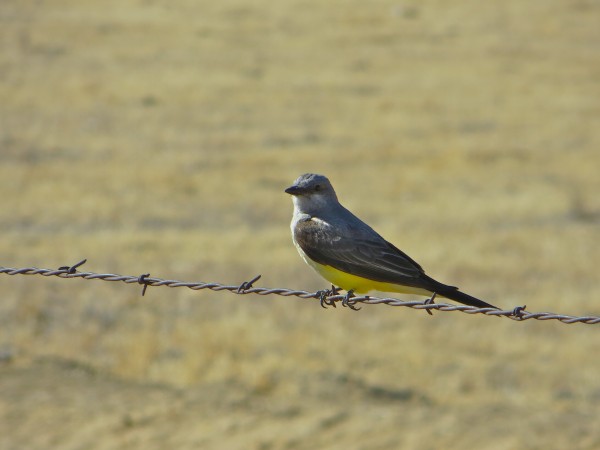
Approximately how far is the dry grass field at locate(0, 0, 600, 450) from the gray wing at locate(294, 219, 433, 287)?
3890 mm

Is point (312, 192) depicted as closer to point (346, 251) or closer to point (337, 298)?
point (346, 251)

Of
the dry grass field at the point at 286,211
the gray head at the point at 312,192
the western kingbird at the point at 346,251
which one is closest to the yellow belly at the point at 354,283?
the western kingbird at the point at 346,251

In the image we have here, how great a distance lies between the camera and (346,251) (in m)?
5.85

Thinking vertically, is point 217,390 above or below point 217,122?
below

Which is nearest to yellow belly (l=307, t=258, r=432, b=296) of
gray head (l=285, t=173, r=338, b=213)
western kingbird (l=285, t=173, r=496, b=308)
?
western kingbird (l=285, t=173, r=496, b=308)

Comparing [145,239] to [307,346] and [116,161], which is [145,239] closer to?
[307,346]

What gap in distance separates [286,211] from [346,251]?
1773 centimetres

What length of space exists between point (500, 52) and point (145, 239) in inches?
1158

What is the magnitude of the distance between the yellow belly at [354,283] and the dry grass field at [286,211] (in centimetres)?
369

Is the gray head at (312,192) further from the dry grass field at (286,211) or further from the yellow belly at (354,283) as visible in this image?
the dry grass field at (286,211)

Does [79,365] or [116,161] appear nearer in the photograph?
[79,365]

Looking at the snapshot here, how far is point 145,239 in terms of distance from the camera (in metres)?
19.8

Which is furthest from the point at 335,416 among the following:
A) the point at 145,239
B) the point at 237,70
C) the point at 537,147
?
the point at 237,70

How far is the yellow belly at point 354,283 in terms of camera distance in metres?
5.87
